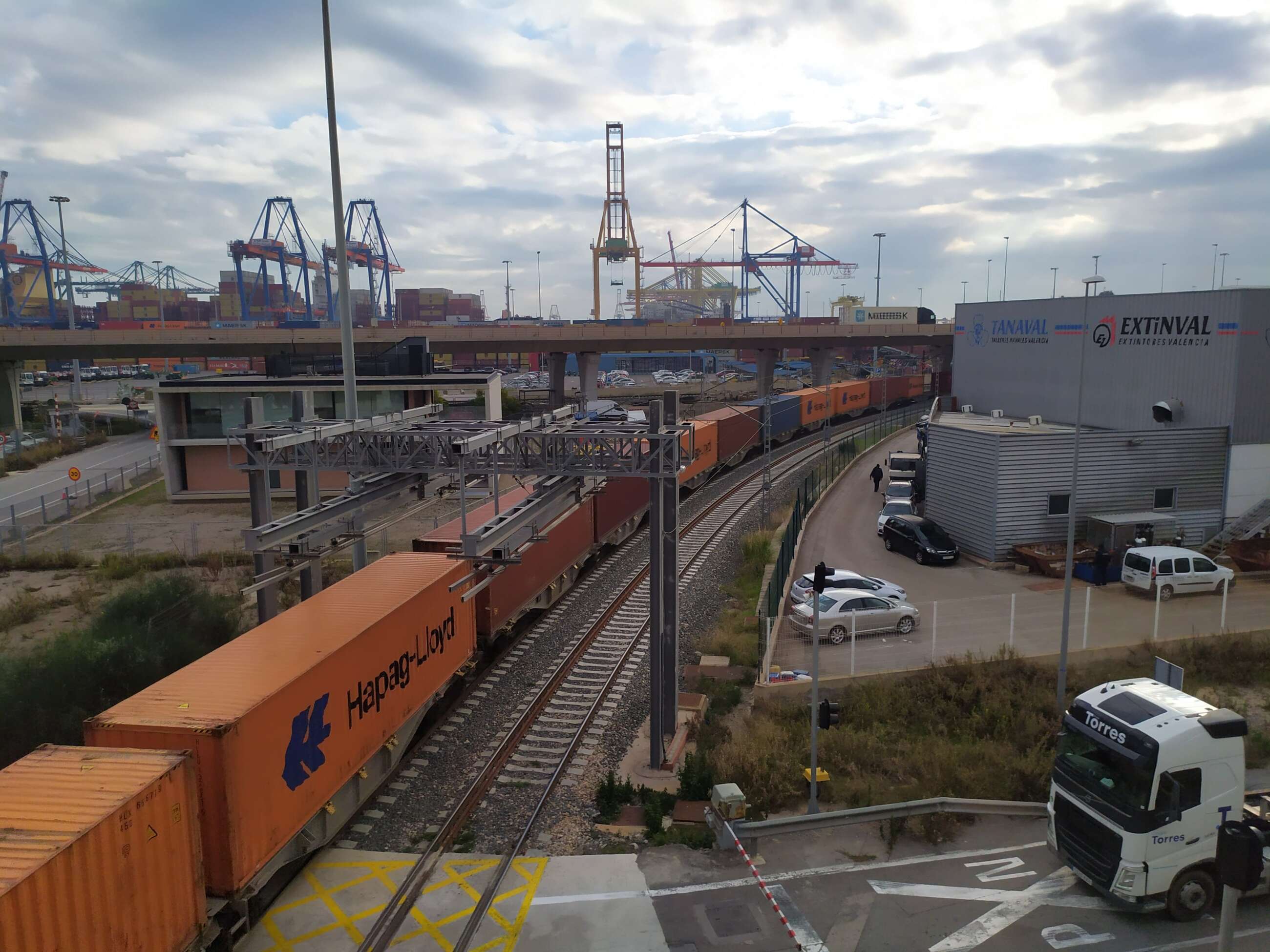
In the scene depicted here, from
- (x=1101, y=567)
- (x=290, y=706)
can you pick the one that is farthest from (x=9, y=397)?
(x=1101, y=567)

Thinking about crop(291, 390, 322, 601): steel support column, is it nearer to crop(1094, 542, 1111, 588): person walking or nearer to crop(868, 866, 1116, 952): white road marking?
crop(868, 866, 1116, 952): white road marking

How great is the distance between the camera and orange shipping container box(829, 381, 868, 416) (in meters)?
57.8

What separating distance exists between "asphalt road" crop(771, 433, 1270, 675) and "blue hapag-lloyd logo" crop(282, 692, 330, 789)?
10146mm

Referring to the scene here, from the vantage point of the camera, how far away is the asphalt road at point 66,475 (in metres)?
37.6

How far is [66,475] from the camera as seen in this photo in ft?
149

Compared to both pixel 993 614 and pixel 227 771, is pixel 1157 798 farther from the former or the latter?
pixel 993 614

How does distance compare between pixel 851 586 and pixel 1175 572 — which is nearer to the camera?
pixel 851 586

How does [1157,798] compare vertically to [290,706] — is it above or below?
below

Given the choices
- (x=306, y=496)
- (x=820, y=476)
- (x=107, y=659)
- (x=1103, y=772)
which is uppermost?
(x=306, y=496)

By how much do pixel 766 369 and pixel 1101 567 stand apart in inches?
1991

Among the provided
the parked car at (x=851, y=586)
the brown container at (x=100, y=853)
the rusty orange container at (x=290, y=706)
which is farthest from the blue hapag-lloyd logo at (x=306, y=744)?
the parked car at (x=851, y=586)

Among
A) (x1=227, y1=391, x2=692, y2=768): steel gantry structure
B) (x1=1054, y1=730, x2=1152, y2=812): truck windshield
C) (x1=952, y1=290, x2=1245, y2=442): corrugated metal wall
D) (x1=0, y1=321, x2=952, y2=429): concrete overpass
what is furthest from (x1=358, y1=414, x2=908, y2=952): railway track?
(x1=0, y1=321, x2=952, y2=429): concrete overpass

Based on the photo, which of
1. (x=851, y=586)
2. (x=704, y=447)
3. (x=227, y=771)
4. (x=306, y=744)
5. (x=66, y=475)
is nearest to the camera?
(x=227, y=771)

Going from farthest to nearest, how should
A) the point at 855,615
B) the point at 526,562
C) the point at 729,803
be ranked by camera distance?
1. the point at 526,562
2. the point at 855,615
3. the point at 729,803
